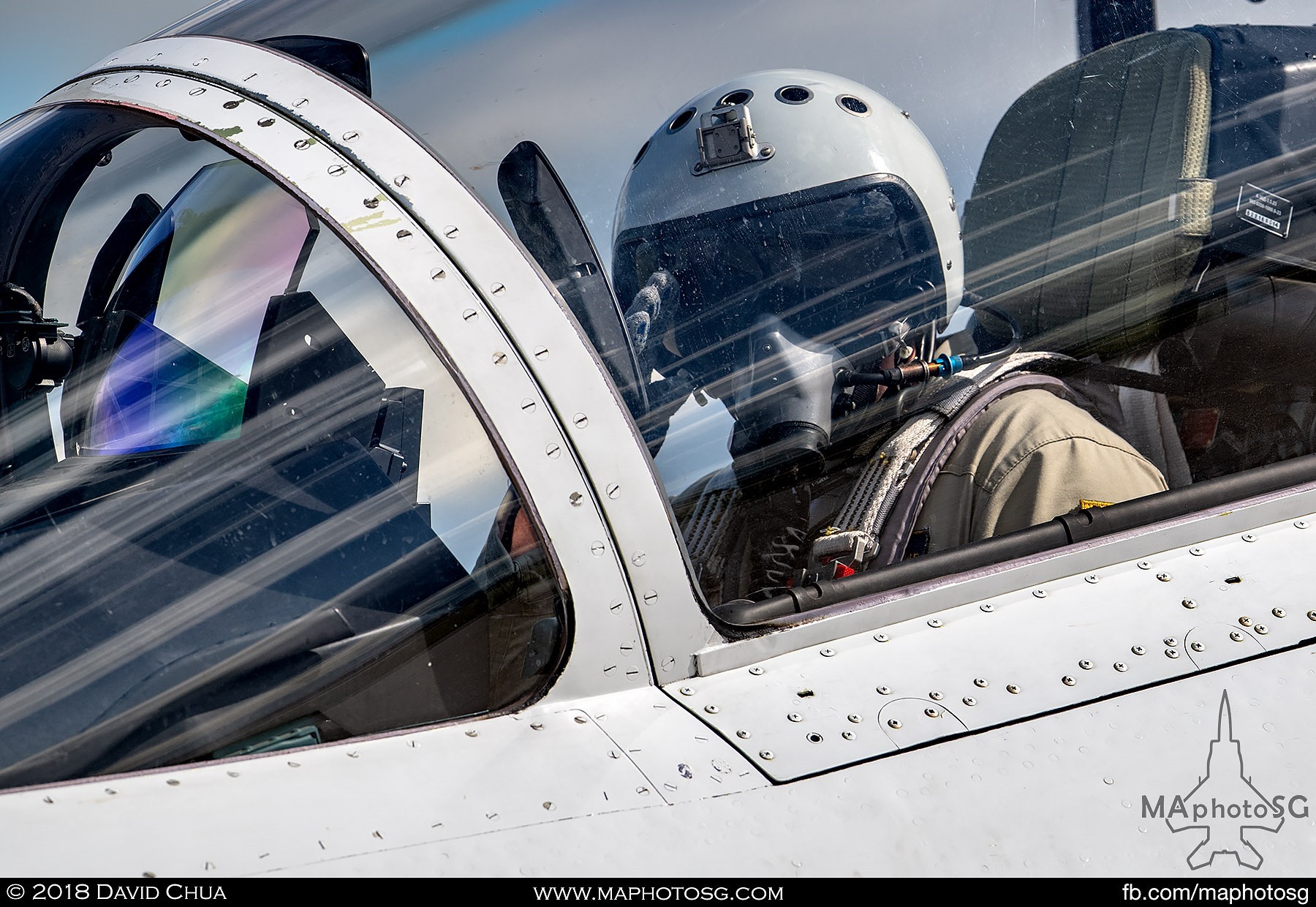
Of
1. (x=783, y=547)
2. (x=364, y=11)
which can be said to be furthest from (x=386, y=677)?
(x=364, y=11)

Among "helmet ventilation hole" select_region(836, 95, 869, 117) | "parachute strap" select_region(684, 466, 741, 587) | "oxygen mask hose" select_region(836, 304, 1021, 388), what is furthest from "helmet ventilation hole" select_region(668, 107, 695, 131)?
"parachute strap" select_region(684, 466, 741, 587)

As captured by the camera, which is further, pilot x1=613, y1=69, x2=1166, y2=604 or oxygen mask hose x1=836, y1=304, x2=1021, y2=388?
oxygen mask hose x1=836, y1=304, x2=1021, y2=388

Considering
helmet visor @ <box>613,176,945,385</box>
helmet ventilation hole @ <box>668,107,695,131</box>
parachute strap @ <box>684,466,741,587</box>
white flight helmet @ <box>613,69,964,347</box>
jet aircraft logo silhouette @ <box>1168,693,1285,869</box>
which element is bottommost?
jet aircraft logo silhouette @ <box>1168,693,1285,869</box>

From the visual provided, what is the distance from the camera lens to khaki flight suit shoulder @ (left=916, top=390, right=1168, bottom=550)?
1530mm

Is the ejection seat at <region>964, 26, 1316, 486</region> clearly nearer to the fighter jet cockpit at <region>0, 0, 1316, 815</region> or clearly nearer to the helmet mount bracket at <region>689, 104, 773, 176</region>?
the fighter jet cockpit at <region>0, 0, 1316, 815</region>

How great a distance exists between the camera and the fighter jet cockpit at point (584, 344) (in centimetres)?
105

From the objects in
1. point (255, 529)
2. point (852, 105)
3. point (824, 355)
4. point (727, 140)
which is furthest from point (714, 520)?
point (852, 105)

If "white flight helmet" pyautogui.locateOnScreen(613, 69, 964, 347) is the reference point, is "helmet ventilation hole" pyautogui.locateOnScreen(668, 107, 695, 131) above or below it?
above

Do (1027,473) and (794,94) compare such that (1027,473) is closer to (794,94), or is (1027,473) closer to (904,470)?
(904,470)

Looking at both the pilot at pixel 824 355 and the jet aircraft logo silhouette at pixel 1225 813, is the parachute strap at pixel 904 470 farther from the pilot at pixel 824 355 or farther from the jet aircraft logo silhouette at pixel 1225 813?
the jet aircraft logo silhouette at pixel 1225 813

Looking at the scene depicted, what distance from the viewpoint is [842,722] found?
1048 millimetres

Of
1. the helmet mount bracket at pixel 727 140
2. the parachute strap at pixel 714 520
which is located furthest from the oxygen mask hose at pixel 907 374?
the helmet mount bracket at pixel 727 140

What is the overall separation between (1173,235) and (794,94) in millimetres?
708

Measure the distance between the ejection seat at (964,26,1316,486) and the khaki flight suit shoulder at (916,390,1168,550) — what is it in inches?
Result: 7.1
